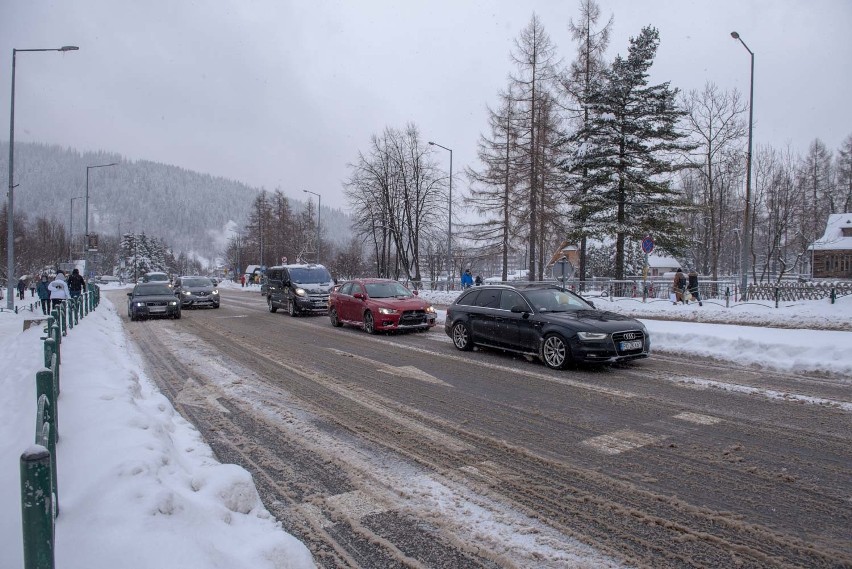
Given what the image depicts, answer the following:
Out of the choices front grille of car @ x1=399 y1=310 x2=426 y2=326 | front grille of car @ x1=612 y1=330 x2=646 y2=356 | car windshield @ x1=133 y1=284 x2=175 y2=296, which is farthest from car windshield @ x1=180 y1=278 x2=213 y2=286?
front grille of car @ x1=612 y1=330 x2=646 y2=356

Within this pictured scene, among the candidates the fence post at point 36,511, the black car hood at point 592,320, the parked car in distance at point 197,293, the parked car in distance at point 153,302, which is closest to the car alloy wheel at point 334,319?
the parked car in distance at point 153,302

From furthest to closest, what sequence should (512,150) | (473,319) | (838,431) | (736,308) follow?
(512,150), (736,308), (473,319), (838,431)

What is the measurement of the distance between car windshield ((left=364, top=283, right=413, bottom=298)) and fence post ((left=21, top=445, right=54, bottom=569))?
14.2m

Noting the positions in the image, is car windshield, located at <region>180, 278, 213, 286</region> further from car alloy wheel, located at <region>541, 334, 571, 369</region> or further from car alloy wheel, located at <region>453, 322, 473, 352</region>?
car alloy wheel, located at <region>541, 334, 571, 369</region>

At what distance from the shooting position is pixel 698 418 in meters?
6.34

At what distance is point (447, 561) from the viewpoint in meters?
3.29

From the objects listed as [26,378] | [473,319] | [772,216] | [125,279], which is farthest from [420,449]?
[125,279]

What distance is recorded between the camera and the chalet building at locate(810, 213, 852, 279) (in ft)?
158

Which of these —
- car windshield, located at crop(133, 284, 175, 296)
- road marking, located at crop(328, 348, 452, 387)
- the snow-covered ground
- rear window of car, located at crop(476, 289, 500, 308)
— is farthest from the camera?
car windshield, located at crop(133, 284, 175, 296)

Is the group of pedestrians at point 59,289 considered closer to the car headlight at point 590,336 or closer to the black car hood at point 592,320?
the black car hood at point 592,320

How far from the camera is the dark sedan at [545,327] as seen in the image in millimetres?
9367

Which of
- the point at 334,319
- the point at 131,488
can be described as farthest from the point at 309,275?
the point at 131,488

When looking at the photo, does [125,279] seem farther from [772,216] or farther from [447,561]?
[447,561]

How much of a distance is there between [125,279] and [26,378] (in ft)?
396
